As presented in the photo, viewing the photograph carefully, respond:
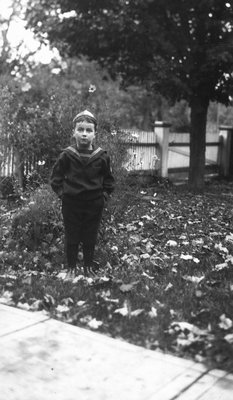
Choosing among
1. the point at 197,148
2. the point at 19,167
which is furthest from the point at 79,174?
the point at 197,148

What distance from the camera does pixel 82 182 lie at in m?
5.04

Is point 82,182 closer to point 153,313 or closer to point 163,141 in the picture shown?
point 153,313

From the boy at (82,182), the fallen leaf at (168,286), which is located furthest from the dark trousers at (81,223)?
the fallen leaf at (168,286)

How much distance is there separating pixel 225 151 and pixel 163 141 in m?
4.14

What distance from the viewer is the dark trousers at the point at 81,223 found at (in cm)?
511

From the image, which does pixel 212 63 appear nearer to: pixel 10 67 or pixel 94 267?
pixel 94 267

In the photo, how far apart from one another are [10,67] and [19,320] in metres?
27.4

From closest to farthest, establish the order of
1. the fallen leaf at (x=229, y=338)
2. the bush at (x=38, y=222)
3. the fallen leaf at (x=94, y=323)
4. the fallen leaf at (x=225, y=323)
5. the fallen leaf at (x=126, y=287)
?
the fallen leaf at (x=229, y=338) → the fallen leaf at (x=225, y=323) → the fallen leaf at (x=94, y=323) → the fallen leaf at (x=126, y=287) → the bush at (x=38, y=222)

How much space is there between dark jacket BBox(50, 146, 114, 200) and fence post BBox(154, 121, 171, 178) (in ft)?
30.7

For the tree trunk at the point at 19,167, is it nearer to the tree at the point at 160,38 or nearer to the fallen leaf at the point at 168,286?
the tree at the point at 160,38

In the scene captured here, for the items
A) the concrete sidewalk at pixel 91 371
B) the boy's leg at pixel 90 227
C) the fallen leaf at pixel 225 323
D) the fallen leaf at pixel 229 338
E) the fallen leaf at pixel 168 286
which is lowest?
the concrete sidewalk at pixel 91 371

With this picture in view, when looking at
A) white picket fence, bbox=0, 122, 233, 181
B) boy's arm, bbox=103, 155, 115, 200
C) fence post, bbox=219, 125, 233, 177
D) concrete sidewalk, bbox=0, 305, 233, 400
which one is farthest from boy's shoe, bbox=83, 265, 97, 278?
fence post, bbox=219, 125, 233, 177

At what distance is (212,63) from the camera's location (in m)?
11.0

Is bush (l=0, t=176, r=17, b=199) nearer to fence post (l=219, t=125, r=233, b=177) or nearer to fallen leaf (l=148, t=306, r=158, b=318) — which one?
fallen leaf (l=148, t=306, r=158, b=318)
